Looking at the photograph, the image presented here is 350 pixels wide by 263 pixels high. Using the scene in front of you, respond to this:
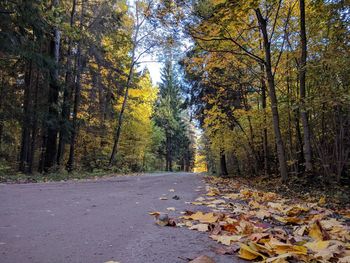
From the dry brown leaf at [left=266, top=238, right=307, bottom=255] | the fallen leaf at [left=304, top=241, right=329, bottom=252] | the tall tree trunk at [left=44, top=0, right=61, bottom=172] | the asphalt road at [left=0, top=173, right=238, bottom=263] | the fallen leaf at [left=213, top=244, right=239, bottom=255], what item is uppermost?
the tall tree trunk at [left=44, top=0, right=61, bottom=172]

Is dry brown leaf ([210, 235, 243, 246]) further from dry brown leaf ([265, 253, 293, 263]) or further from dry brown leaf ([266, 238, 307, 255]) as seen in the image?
dry brown leaf ([265, 253, 293, 263])

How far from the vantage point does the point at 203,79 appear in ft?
50.4

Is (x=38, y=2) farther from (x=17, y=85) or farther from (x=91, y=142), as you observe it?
(x=91, y=142)

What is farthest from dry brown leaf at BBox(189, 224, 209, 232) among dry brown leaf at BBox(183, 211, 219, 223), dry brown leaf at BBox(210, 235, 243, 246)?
dry brown leaf at BBox(210, 235, 243, 246)

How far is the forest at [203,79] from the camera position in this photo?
7.95 metres

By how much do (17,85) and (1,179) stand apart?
8.70m

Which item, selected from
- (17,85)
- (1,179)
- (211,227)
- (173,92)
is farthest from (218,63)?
(173,92)

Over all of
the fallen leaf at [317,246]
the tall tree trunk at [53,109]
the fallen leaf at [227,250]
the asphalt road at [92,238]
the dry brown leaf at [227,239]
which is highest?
the tall tree trunk at [53,109]

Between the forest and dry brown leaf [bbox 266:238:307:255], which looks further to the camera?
the forest

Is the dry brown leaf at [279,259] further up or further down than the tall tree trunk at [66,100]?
further down

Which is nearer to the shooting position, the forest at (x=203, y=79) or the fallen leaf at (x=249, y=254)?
the fallen leaf at (x=249, y=254)

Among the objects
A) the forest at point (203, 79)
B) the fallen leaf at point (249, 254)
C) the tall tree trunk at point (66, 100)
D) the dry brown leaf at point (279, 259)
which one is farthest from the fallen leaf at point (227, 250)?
the tall tree trunk at point (66, 100)

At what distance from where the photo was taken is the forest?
7953 mm

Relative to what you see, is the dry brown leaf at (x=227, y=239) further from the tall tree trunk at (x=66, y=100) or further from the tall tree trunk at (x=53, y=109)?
the tall tree trunk at (x=66, y=100)
